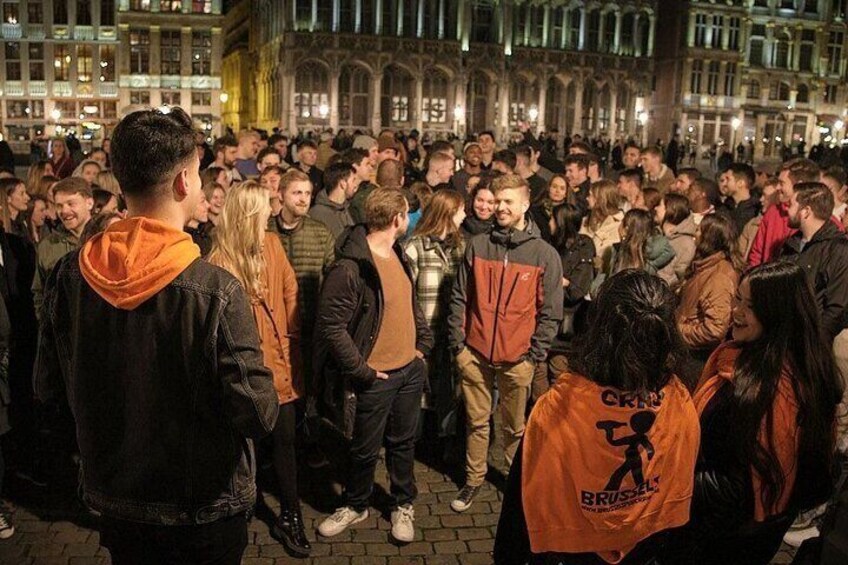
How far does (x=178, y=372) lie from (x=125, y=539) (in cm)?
59

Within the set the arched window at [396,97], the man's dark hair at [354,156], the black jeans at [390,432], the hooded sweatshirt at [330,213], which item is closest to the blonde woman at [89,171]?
the man's dark hair at [354,156]

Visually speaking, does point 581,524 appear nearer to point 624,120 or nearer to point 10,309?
point 10,309

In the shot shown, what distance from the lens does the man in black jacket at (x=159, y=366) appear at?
82.8 inches

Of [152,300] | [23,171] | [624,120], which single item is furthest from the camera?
[624,120]

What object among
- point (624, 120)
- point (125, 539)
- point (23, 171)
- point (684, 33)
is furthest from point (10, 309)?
point (684, 33)

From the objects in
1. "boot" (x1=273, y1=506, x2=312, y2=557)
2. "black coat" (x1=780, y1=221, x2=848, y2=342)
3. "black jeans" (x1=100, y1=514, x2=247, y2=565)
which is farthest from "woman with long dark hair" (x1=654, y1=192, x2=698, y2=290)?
"black jeans" (x1=100, y1=514, x2=247, y2=565)

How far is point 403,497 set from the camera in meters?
4.52

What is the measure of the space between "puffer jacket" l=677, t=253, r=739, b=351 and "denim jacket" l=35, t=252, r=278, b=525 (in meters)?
3.21

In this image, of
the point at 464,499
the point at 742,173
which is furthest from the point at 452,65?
the point at 464,499

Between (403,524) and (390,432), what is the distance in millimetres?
522

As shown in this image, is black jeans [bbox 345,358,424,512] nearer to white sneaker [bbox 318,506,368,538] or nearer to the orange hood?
white sneaker [bbox 318,506,368,538]

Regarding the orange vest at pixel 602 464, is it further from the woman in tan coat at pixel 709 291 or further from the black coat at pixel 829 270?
the black coat at pixel 829 270

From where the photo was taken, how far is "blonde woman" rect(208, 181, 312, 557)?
152 inches

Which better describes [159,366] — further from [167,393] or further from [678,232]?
[678,232]
